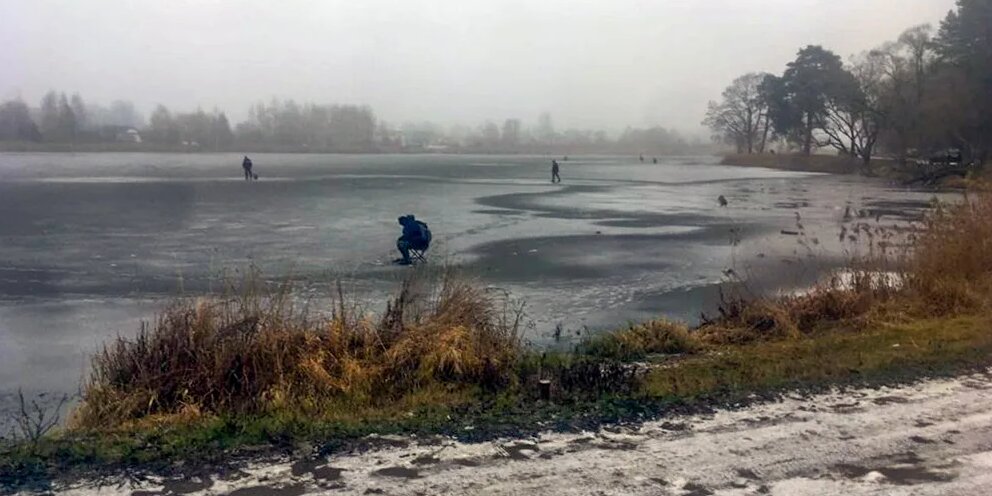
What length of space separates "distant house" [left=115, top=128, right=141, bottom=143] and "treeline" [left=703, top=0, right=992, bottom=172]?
321 feet

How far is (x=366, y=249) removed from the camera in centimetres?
2064

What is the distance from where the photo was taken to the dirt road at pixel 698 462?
16.3 ft

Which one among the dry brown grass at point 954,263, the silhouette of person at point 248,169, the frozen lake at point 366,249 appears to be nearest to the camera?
the dry brown grass at point 954,263

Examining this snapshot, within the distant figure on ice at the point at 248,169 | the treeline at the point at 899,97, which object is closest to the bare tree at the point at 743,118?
the treeline at the point at 899,97

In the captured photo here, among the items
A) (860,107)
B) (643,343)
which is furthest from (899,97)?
(643,343)

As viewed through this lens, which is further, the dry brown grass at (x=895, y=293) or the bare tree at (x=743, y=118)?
the bare tree at (x=743, y=118)

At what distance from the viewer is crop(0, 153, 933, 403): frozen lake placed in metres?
12.7

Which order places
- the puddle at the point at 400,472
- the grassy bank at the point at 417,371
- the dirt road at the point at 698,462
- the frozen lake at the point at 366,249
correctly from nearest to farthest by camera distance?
the dirt road at the point at 698,462
the puddle at the point at 400,472
the grassy bank at the point at 417,371
the frozen lake at the point at 366,249

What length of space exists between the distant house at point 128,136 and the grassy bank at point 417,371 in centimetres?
13913

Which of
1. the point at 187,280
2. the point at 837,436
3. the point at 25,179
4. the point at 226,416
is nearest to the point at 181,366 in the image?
the point at 226,416

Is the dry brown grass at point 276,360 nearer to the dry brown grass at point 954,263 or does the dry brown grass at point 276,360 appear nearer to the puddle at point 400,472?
the puddle at point 400,472

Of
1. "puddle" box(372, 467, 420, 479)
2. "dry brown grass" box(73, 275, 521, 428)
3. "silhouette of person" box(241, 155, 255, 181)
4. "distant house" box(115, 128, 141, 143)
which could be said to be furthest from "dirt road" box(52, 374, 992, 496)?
"distant house" box(115, 128, 141, 143)

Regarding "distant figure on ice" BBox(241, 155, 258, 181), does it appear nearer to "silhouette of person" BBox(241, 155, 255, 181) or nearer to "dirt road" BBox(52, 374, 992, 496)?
"silhouette of person" BBox(241, 155, 255, 181)

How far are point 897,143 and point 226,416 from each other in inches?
3032
